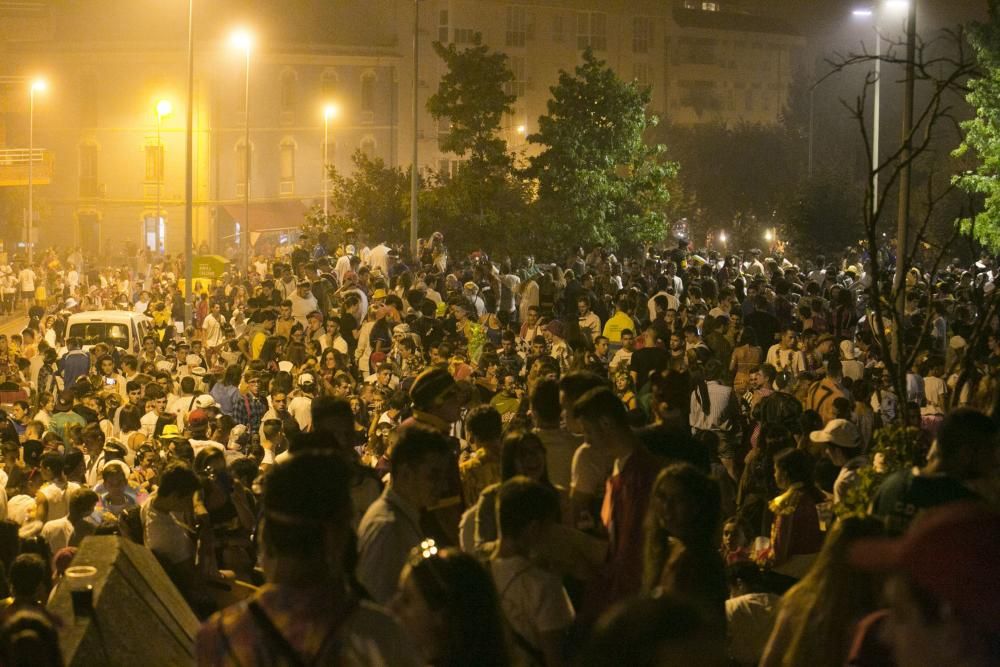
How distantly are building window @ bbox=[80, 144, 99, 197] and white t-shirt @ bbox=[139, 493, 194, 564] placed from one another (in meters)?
65.9

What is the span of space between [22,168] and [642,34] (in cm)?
3951

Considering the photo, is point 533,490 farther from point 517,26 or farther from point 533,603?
point 517,26

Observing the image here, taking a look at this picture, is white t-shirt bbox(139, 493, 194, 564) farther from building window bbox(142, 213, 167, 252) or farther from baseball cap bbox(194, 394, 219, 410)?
building window bbox(142, 213, 167, 252)

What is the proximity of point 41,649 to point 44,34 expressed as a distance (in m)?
74.0

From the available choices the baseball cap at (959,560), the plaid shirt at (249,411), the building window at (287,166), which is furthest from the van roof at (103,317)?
the building window at (287,166)

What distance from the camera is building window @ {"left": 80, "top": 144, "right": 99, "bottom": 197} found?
71.6 metres

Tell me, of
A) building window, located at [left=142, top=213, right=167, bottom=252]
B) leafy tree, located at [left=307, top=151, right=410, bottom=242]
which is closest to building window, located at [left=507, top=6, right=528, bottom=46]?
building window, located at [left=142, top=213, right=167, bottom=252]

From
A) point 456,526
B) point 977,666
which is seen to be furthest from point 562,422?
point 977,666

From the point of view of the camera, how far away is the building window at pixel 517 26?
262 ft

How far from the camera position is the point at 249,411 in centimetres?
1533

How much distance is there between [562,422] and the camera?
358 inches

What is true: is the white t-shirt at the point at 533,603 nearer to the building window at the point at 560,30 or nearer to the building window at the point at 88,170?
the building window at the point at 88,170

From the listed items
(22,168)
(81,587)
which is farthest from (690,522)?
(22,168)

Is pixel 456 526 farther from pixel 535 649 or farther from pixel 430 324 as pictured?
pixel 430 324
